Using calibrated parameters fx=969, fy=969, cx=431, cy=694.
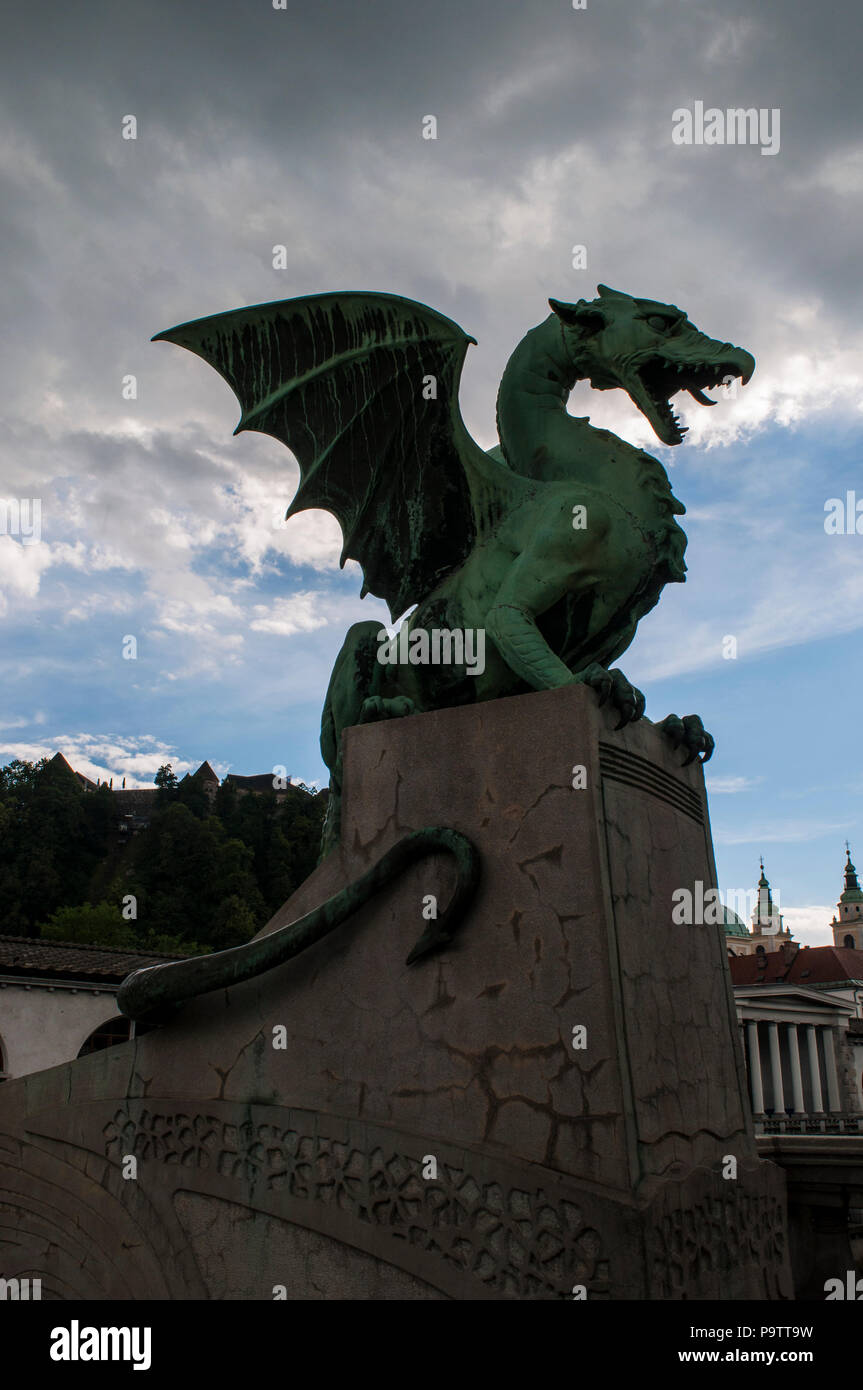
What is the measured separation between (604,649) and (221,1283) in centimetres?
282

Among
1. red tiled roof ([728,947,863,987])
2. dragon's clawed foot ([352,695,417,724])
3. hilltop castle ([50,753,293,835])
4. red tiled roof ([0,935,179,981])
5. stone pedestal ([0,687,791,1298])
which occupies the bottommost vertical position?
stone pedestal ([0,687,791,1298])

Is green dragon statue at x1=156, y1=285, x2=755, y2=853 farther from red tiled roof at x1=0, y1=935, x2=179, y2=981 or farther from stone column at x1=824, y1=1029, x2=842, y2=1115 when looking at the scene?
stone column at x1=824, y1=1029, x2=842, y2=1115

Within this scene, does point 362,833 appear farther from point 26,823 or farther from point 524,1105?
point 26,823

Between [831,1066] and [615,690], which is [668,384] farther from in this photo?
[831,1066]

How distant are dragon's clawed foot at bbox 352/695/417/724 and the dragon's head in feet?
5.46

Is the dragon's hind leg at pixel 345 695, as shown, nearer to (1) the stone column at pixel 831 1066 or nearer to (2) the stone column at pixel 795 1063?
(2) the stone column at pixel 795 1063

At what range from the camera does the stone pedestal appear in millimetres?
2879

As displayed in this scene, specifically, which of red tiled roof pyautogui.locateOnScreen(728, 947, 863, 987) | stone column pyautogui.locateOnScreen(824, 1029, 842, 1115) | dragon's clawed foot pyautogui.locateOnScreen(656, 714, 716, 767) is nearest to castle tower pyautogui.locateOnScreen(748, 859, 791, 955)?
red tiled roof pyautogui.locateOnScreen(728, 947, 863, 987)

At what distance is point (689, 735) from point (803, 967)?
56525mm

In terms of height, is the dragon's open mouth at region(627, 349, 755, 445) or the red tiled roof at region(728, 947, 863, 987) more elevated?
the red tiled roof at region(728, 947, 863, 987)

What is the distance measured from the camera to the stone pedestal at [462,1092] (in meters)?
2.88

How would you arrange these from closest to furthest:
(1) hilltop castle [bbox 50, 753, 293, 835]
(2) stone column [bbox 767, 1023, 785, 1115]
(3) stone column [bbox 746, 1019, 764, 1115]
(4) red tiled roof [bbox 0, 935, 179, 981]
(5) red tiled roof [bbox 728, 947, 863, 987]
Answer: (4) red tiled roof [bbox 0, 935, 179, 981] → (3) stone column [bbox 746, 1019, 764, 1115] → (2) stone column [bbox 767, 1023, 785, 1115] → (5) red tiled roof [bbox 728, 947, 863, 987] → (1) hilltop castle [bbox 50, 753, 293, 835]

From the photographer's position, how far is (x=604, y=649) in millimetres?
4273

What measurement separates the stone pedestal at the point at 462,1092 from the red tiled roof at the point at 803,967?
5240 centimetres
